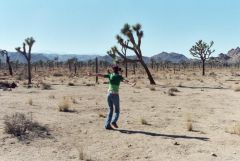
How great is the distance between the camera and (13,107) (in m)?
17.0

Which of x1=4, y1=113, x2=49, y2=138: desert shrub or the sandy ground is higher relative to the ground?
x1=4, y1=113, x2=49, y2=138: desert shrub

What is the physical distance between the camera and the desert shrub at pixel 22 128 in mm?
11375

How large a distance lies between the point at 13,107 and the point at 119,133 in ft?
20.2

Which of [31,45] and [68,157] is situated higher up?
[31,45]

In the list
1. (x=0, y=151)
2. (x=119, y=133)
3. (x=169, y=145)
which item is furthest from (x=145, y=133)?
(x=0, y=151)

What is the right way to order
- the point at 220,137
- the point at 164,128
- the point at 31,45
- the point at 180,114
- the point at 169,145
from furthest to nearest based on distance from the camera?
the point at 31,45 < the point at 180,114 < the point at 164,128 < the point at 220,137 < the point at 169,145

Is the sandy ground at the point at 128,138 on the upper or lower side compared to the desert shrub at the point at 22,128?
lower

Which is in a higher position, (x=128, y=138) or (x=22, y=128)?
(x=22, y=128)

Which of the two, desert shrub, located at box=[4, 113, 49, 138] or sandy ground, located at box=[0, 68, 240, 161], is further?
desert shrub, located at box=[4, 113, 49, 138]

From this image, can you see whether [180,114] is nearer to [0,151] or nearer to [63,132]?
[63,132]

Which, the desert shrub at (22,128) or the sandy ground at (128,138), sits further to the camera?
the desert shrub at (22,128)

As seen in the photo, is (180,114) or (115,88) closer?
(115,88)

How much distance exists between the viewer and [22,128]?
458 inches

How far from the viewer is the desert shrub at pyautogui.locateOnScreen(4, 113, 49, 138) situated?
448 inches
